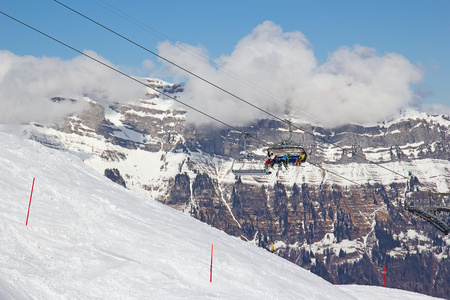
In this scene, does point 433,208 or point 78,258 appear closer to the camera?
point 78,258

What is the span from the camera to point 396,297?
191ft

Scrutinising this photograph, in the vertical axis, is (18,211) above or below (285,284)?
above

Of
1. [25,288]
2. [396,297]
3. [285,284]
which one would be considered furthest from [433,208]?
[25,288]

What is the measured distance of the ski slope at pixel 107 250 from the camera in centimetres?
3403

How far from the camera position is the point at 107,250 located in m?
39.7

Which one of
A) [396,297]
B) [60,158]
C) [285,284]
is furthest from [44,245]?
[396,297]

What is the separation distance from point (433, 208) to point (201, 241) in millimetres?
24854

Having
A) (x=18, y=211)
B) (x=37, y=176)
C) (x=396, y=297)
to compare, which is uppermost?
(x=37, y=176)

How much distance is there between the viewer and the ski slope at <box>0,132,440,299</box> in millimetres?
34031

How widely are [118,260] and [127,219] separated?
33.7 feet

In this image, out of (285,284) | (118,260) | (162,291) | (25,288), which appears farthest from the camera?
(285,284)

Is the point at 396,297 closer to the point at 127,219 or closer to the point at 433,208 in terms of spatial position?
the point at 433,208

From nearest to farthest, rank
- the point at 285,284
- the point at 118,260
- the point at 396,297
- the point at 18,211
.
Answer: the point at 118,260, the point at 18,211, the point at 285,284, the point at 396,297

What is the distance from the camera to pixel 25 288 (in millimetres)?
30547
